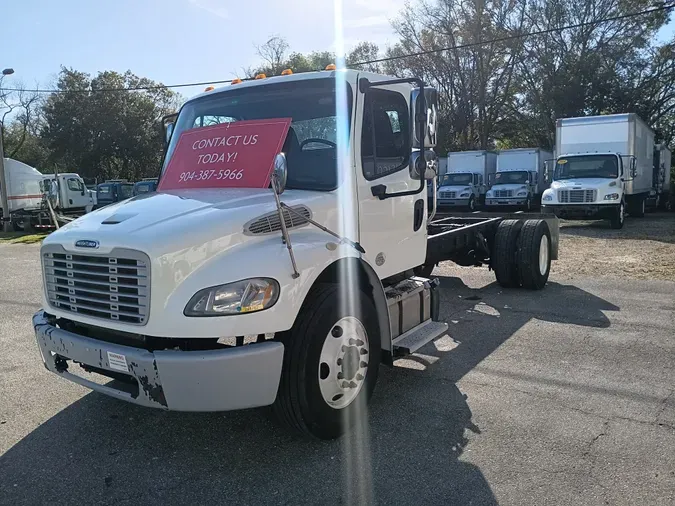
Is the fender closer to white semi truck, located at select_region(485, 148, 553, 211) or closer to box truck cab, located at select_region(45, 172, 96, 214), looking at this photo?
white semi truck, located at select_region(485, 148, 553, 211)

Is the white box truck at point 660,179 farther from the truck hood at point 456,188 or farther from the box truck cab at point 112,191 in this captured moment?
the box truck cab at point 112,191

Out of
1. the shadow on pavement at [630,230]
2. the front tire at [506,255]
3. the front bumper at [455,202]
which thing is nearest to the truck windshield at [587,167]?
the shadow on pavement at [630,230]

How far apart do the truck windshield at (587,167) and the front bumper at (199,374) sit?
58.7 feet

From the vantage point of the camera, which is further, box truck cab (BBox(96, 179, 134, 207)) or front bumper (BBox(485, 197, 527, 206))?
box truck cab (BBox(96, 179, 134, 207))

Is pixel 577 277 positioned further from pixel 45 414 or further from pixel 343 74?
pixel 45 414

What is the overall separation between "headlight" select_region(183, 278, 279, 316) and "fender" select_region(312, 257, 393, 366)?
0.79 metres

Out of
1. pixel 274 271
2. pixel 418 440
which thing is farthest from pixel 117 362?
pixel 418 440

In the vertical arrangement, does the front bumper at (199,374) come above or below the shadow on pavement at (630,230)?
above

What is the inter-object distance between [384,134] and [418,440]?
92.0 inches

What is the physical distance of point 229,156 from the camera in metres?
4.29

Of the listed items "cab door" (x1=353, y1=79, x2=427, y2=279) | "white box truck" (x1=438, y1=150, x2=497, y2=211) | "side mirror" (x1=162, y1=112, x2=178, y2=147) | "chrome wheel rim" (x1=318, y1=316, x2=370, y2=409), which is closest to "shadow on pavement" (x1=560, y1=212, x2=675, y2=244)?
"white box truck" (x1=438, y1=150, x2=497, y2=211)

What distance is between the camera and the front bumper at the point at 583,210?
1755 centimetres

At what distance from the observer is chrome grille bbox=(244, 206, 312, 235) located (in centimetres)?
351

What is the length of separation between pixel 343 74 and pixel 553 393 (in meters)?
3.04
